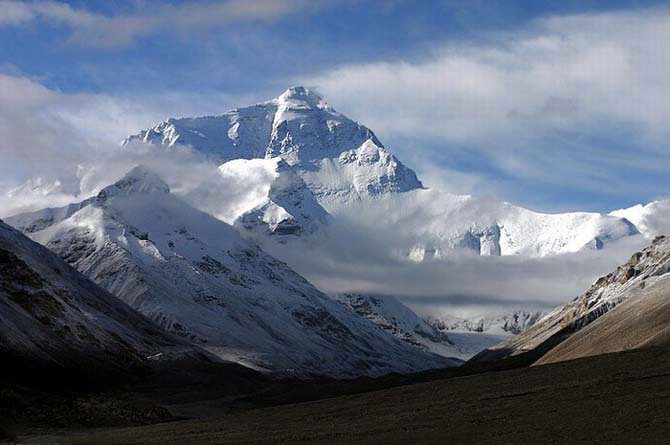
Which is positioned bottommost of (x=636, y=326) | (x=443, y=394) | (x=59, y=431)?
(x=59, y=431)

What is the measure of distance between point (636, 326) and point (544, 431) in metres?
87.3

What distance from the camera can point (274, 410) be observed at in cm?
11519

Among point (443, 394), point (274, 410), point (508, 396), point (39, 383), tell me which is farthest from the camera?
point (39, 383)

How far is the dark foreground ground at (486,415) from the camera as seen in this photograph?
7762 centimetres

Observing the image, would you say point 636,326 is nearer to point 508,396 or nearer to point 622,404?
point 508,396

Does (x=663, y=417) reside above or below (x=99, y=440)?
above

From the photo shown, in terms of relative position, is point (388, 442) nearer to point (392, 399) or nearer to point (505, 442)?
point (505, 442)

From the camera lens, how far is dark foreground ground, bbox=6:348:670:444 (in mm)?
77625

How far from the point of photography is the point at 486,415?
289 feet

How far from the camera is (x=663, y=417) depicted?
251 feet

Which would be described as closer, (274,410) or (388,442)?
(388,442)

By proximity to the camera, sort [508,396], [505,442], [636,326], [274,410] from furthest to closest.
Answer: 1. [636,326]
2. [274,410]
3. [508,396]
4. [505,442]

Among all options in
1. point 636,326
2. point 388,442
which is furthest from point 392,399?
point 636,326

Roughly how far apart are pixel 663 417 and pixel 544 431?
9.06 meters
